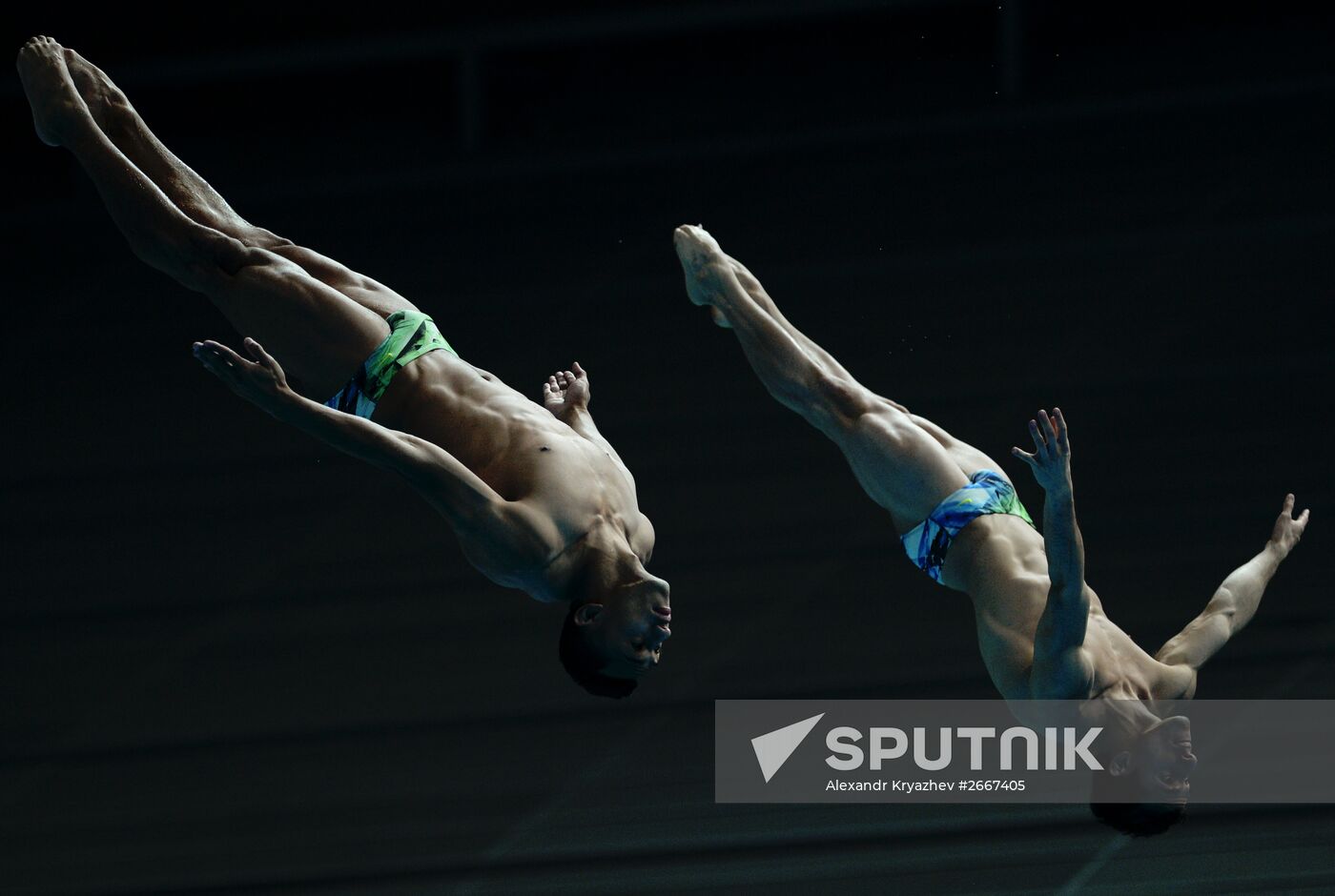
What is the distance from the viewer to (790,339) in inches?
238

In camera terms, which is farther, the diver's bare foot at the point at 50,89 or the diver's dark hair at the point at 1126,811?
the diver's bare foot at the point at 50,89

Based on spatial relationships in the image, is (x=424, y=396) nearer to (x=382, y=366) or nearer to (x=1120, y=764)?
(x=382, y=366)

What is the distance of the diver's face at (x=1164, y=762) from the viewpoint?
5.30 meters

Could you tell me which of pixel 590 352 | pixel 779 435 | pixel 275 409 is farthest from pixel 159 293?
pixel 275 409

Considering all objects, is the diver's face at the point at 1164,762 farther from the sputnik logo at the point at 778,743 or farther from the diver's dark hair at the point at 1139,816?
the sputnik logo at the point at 778,743

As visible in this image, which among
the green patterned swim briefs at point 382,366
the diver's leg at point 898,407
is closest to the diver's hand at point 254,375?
the green patterned swim briefs at point 382,366

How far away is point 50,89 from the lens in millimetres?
5488

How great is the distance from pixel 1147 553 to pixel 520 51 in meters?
5.89

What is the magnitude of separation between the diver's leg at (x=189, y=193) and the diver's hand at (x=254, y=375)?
1049 mm

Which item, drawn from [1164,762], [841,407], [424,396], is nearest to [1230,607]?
[1164,762]

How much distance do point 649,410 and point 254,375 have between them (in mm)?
3987

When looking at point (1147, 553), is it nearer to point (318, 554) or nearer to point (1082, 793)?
point (1082, 793)

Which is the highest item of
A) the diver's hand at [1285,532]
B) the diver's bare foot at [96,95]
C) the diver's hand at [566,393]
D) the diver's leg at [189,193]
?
the diver's bare foot at [96,95]

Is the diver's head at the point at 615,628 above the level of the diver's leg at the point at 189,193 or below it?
below
